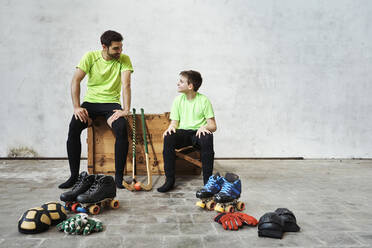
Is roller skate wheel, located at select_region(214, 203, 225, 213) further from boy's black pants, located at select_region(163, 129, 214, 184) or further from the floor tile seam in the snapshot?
the floor tile seam

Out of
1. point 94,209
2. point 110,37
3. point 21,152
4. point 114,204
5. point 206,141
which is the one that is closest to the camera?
point 94,209

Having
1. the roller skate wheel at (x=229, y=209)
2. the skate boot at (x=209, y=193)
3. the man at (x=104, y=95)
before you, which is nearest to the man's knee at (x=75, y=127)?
the man at (x=104, y=95)

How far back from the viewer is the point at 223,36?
13.3ft

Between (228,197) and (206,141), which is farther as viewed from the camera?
(206,141)

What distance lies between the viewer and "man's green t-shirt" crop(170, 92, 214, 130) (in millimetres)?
2648

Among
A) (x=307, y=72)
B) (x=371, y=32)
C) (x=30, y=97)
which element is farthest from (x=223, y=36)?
(x=30, y=97)

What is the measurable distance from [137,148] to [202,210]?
1.26m

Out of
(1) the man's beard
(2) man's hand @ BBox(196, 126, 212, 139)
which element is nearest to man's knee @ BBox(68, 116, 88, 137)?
(1) the man's beard

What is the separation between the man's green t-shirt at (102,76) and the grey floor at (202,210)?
0.84m

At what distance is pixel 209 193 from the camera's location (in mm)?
1978

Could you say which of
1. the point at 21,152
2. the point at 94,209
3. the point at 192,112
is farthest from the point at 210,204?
the point at 21,152

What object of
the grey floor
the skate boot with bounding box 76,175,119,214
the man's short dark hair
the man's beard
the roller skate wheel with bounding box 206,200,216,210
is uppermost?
the man's short dark hair

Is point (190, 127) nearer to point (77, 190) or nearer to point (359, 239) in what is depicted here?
point (77, 190)

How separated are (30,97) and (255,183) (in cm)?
299
